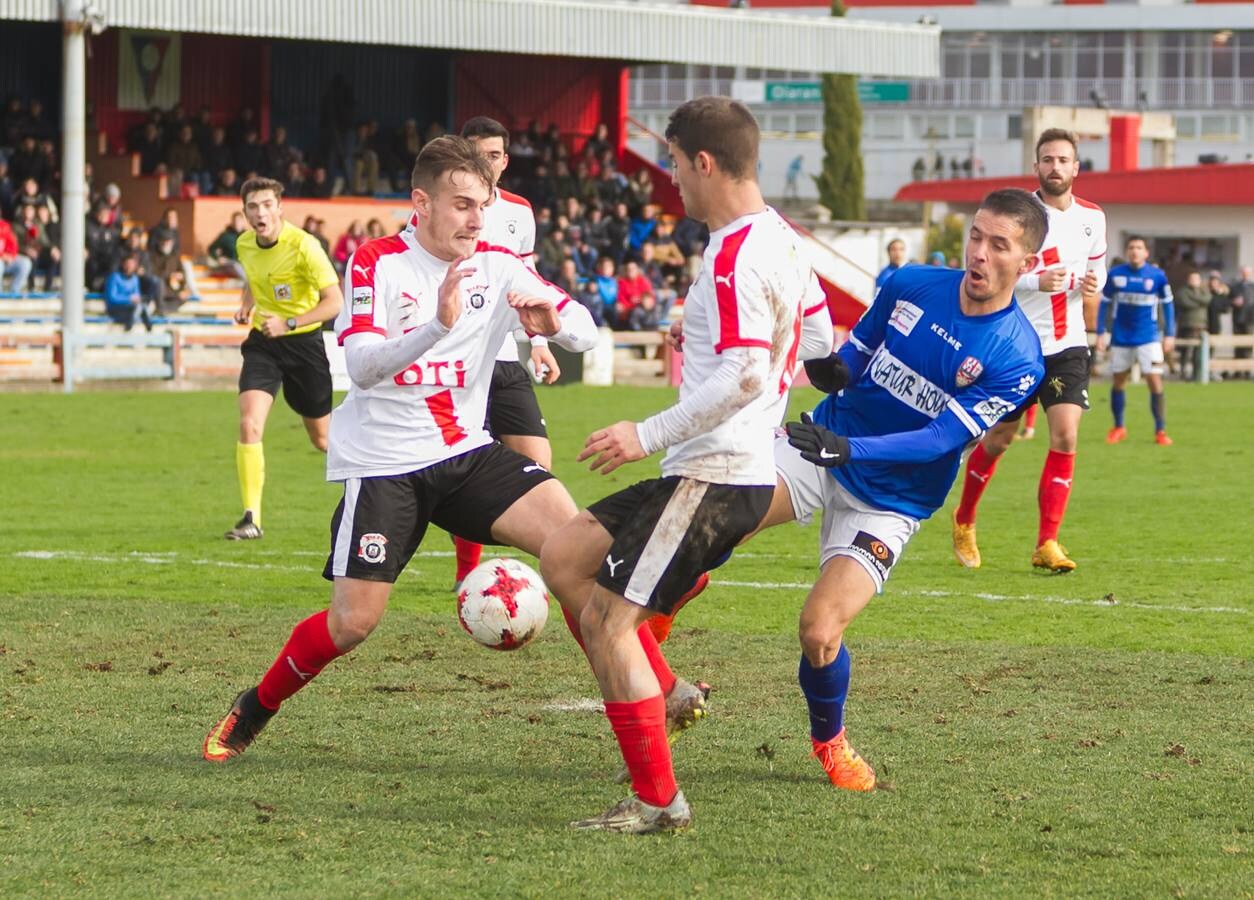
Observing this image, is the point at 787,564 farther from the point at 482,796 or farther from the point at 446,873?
the point at 446,873

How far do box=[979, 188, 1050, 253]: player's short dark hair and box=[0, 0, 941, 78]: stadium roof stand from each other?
80.4ft

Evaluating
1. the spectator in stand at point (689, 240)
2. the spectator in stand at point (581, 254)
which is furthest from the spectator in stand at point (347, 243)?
the spectator in stand at point (689, 240)

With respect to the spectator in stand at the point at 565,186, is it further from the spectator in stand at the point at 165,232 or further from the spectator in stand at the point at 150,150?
the spectator in stand at the point at 165,232

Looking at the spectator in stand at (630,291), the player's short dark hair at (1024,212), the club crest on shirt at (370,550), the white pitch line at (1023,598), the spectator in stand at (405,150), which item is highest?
the spectator in stand at (405,150)

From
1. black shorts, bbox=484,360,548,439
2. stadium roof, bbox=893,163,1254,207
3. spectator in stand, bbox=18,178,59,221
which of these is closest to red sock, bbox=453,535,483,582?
black shorts, bbox=484,360,548,439

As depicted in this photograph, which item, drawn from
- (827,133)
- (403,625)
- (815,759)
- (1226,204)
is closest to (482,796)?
(815,759)

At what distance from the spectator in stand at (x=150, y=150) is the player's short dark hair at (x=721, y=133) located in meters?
28.6

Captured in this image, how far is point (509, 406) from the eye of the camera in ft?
28.6

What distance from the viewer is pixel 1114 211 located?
43.5 m

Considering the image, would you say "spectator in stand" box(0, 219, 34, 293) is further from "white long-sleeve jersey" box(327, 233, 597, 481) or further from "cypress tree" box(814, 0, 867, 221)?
"cypress tree" box(814, 0, 867, 221)

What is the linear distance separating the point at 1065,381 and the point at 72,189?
1828cm

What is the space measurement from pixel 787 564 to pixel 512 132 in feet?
97.8

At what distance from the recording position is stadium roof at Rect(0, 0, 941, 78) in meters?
30.9

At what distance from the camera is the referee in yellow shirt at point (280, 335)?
1103cm
